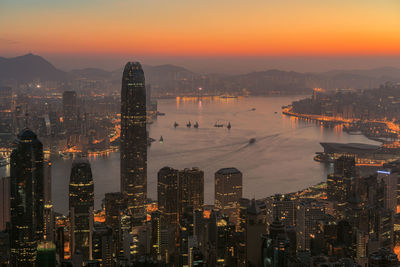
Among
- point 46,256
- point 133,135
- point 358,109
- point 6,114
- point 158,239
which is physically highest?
point 6,114

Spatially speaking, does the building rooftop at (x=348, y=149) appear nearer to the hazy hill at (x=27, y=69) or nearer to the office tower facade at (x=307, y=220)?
the office tower facade at (x=307, y=220)

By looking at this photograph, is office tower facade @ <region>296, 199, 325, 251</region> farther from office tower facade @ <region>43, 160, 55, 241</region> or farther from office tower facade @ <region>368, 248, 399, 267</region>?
office tower facade @ <region>43, 160, 55, 241</region>

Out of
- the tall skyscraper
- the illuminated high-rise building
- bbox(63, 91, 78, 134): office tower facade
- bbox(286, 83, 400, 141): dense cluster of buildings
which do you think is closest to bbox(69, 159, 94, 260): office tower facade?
the tall skyscraper

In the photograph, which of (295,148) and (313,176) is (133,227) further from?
(295,148)

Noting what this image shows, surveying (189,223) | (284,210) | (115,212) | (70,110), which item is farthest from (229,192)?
(70,110)

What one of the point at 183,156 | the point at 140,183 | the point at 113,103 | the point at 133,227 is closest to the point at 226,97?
the point at 113,103

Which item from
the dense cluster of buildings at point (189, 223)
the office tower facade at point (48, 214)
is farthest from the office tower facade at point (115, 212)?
the office tower facade at point (48, 214)

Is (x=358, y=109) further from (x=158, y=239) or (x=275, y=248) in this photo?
(x=275, y=248)
